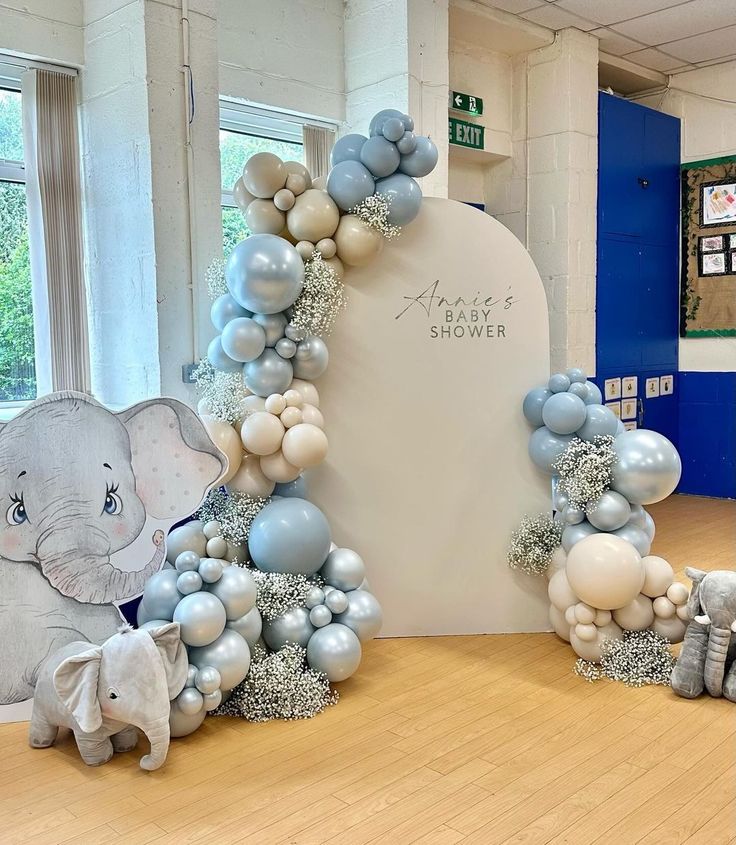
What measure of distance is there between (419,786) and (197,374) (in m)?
1.60

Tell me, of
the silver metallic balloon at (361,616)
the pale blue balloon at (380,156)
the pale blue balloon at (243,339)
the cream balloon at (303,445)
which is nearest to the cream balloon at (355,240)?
the pale blue balloon at (380,156)

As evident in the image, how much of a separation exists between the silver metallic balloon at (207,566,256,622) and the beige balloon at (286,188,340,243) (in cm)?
116

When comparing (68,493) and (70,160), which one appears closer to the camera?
(68,493)

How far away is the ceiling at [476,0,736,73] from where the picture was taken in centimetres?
469

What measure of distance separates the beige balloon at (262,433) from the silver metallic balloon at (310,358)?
9.0 inches

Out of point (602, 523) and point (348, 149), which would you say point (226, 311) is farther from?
point (602, 523)

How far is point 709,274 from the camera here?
231 inches

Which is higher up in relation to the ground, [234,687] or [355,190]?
[355,190]

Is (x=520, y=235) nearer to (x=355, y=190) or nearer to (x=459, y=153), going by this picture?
(x=459, y=153)

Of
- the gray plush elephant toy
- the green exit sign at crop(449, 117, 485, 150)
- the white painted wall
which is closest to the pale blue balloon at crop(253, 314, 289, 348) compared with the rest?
the gray plush elephant toy

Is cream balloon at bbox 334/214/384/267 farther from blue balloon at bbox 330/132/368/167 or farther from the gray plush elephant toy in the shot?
the gray plush elephant toy

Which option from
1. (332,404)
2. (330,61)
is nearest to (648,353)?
(330,61)

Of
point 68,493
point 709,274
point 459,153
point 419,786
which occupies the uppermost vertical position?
point 459,153

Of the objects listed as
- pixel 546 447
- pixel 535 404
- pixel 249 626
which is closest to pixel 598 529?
pixel 546 447
